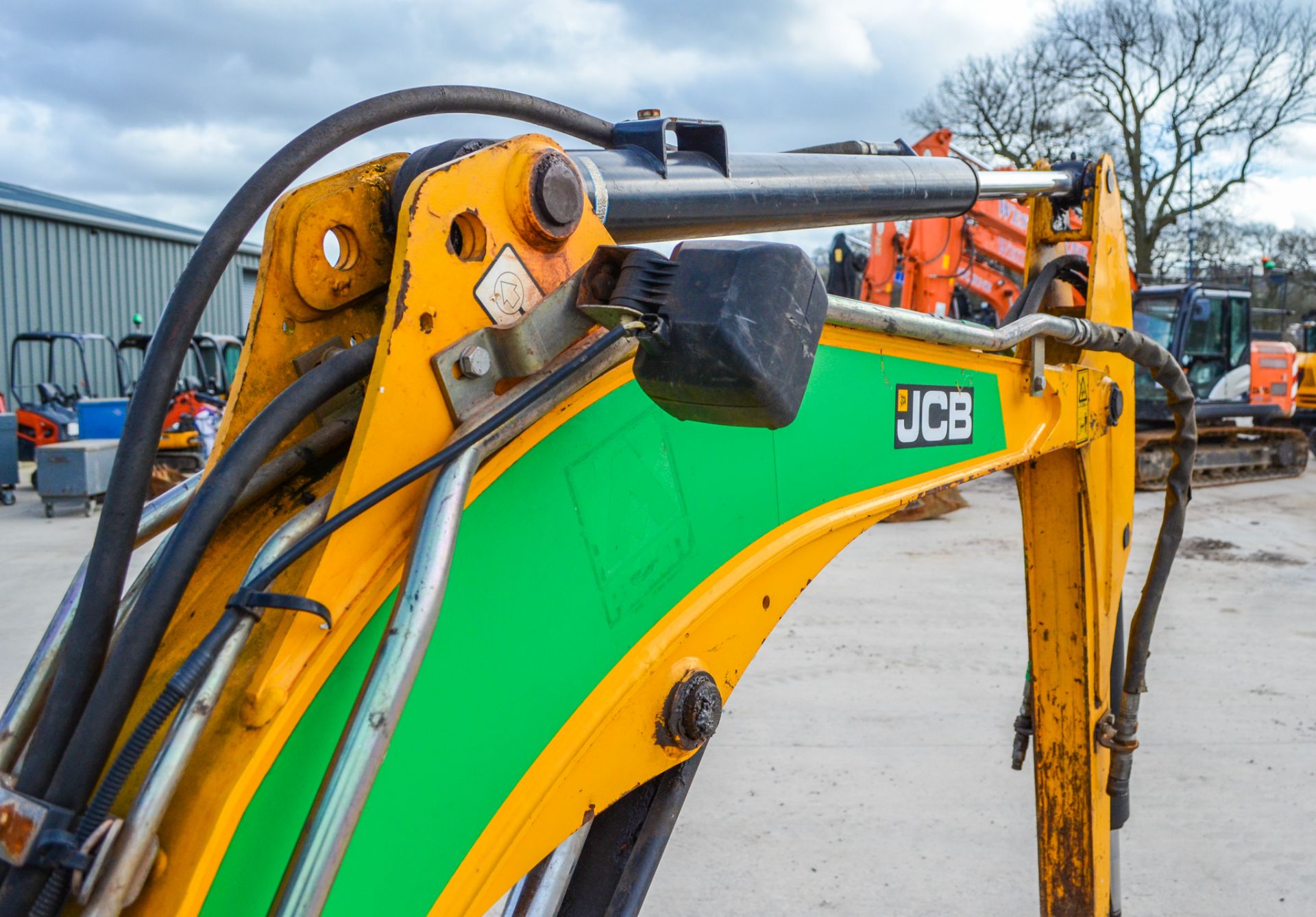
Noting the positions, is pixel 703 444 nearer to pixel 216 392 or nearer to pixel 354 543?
pixel 354 543

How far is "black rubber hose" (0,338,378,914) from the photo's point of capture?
31.8 inches

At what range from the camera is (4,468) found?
1016cm

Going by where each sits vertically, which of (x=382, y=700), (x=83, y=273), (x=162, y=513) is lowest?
(x=382, y=700)

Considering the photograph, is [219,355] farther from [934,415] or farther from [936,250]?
[934,415]

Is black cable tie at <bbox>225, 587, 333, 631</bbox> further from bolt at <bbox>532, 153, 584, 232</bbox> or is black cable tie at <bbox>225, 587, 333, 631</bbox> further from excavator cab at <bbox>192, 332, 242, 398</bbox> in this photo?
excavator cab at <bbox>192, 332, 242, 398</bbox>

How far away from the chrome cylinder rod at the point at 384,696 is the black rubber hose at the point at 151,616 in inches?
5.9

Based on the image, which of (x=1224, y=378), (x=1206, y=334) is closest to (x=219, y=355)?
(x=1206, y=334)

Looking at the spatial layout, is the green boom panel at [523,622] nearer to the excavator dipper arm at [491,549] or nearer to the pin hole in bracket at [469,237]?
the excavator dipper arm at [491,549]

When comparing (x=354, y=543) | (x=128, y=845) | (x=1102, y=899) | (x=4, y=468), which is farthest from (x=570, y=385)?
(x=4, y=468)

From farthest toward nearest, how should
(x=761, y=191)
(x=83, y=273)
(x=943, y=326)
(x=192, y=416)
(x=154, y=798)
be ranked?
1. (x=83, y=273)
2. (x=192, y=416)
3. (x=943, y=326)
4. (x=761, y=191)
5. (x=154, y=798)

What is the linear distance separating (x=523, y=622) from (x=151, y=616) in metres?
0.30

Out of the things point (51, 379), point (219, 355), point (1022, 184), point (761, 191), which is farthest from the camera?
point (51, 379)

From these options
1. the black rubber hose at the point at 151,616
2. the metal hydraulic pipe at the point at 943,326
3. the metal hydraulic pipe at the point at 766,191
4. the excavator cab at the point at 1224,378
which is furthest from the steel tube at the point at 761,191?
the excavator cab at the point at 1224,378

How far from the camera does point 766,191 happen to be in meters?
1.32
